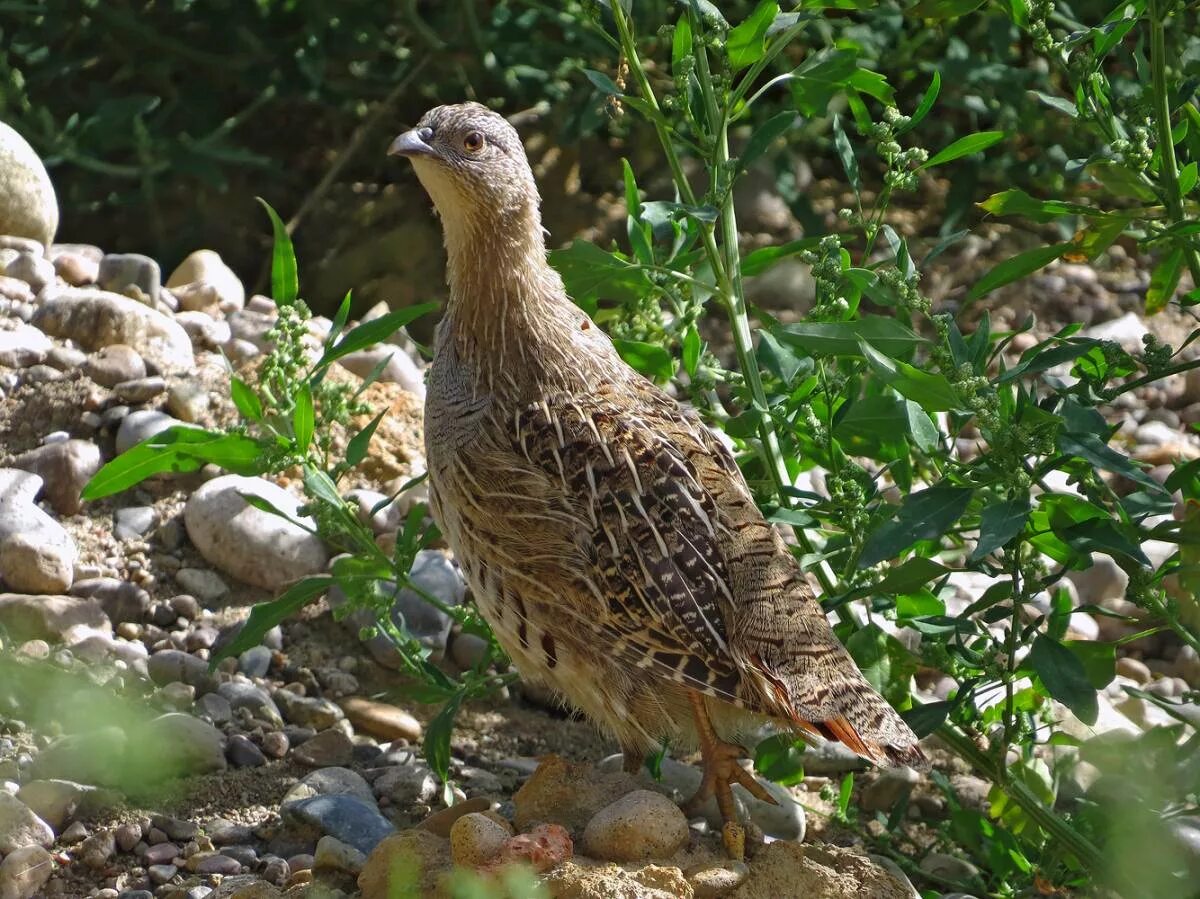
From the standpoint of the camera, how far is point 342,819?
4.17 meters

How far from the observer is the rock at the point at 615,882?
335 cm

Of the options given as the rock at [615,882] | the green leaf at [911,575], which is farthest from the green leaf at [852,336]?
the rock at [615,882]

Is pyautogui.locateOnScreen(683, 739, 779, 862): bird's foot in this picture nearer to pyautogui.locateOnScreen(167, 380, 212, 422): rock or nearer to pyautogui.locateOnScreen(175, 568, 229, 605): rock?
pyautogui.locateOnScreen(175, 568, 229, 605): rock

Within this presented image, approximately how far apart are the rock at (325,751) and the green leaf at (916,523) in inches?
73.7

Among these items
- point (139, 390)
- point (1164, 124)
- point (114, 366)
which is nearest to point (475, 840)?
point (1164, 124)

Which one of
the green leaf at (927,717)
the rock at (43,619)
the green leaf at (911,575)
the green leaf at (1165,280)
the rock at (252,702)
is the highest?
the green leaf at (1165,280)

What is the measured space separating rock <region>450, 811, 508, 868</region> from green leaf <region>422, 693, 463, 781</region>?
79 cm

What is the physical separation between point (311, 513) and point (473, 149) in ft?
3.74

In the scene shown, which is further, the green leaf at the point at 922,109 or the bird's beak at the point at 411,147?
the bird's beak at the point at 411,147

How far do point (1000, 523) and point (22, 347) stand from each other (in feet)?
12.3

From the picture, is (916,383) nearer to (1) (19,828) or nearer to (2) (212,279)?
(1) (19,828)

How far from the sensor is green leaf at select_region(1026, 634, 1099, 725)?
3635 mm

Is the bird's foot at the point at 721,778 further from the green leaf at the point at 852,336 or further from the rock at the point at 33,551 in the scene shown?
the rock at the point at 33,551

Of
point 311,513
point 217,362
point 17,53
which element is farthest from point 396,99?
point 311,513
